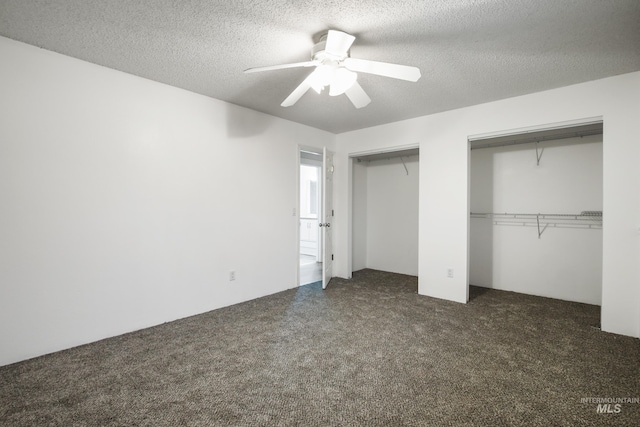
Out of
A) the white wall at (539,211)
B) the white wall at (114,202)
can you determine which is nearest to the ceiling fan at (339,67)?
the white wall at (114,202)

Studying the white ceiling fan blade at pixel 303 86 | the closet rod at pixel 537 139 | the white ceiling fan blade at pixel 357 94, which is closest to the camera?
the white ceiling fan blade at pixel 303 86

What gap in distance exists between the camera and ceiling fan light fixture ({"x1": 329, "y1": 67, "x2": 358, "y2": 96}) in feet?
6.91

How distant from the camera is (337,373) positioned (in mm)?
2053

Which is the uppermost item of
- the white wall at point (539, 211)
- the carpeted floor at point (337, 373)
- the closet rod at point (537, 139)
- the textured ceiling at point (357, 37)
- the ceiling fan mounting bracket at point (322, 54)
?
the textured ceiling at point (357, 37)

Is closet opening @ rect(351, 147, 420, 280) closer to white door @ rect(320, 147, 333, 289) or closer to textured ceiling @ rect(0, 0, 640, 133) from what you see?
white door @ rect(320, 147, 333, 289)

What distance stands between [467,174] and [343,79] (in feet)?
7.36

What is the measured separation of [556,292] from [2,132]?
6.01 meters

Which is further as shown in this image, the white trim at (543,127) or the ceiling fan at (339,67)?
the white trim at (543,127)

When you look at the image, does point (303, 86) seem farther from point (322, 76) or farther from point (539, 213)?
point (539, 213)

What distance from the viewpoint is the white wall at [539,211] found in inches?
142

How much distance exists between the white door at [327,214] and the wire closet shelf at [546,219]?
7.34 feet
